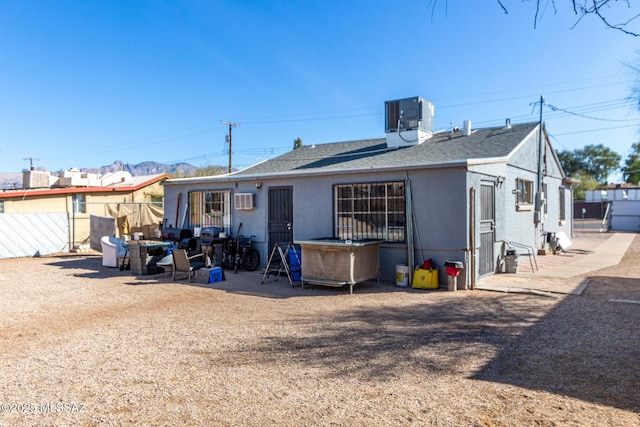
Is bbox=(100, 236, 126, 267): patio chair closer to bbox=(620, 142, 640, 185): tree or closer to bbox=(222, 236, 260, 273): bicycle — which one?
bbox=(222, 236, 260, 273): bicycle

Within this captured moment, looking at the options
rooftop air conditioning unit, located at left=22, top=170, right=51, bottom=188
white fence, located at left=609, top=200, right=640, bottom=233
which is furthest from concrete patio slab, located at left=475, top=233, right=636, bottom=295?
rooftop air conditioning unit, located at left=22, top=170, right=51, bottom=188

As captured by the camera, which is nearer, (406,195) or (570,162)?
(406,195)

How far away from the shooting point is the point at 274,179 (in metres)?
11.6

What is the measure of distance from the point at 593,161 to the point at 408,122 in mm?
62350

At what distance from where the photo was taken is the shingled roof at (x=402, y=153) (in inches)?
421

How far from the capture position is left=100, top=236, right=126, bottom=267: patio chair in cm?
1235

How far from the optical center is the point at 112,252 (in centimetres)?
1251

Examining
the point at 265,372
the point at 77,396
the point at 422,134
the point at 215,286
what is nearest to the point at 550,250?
the point at 422,134

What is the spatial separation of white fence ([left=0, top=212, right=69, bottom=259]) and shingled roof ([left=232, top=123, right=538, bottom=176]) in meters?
7.91

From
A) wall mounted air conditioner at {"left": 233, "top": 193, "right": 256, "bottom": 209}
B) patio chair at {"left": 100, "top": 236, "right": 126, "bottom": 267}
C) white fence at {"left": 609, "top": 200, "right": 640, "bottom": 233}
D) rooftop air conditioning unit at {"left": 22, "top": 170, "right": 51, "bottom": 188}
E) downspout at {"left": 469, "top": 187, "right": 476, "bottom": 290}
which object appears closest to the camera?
downspout at {"left": 469, "top": 187, "right": 476, "bottom": 290}

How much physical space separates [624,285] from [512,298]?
291 centimetres

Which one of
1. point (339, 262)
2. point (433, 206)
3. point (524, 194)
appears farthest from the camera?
point (524, 194)

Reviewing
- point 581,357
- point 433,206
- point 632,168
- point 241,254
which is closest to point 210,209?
point 241,254

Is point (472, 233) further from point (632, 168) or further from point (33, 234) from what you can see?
point (632, 168)
